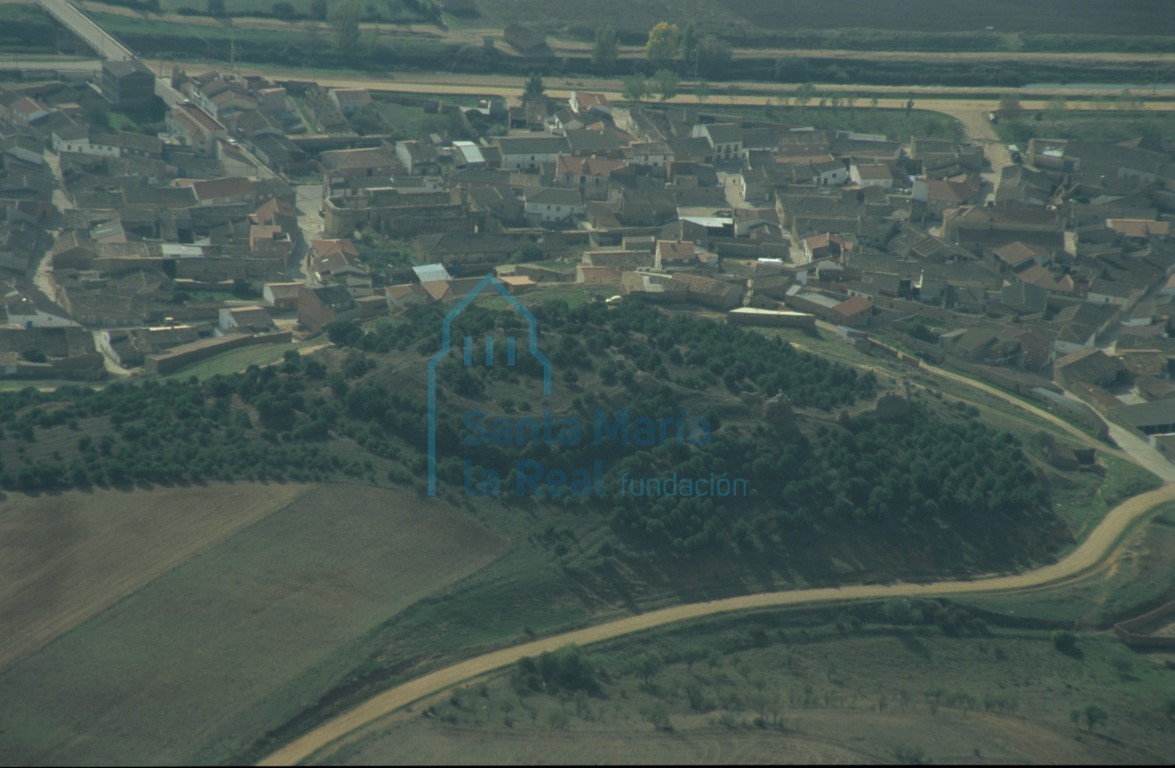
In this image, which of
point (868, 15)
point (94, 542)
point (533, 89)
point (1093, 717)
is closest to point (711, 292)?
point (1093, 717)

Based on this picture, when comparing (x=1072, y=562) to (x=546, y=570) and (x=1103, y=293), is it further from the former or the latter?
(x=1103, y=293)

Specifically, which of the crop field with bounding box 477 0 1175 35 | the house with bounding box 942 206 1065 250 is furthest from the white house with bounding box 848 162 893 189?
the crop field with bounding box 477 0 1175 35

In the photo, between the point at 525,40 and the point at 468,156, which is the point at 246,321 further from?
the point at 525,40

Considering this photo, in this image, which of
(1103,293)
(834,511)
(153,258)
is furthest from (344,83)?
(834,511)

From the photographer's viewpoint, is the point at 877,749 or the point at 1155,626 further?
the point at 1155,626

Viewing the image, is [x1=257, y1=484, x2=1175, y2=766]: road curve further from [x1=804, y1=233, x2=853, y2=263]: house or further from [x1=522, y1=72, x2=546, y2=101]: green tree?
[x1=522, y1=72, x2=546, y2=101]: green tree

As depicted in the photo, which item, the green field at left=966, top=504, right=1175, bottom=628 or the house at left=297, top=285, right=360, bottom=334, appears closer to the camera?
the green field at left=966, top=504, right=1175, bottom=628
